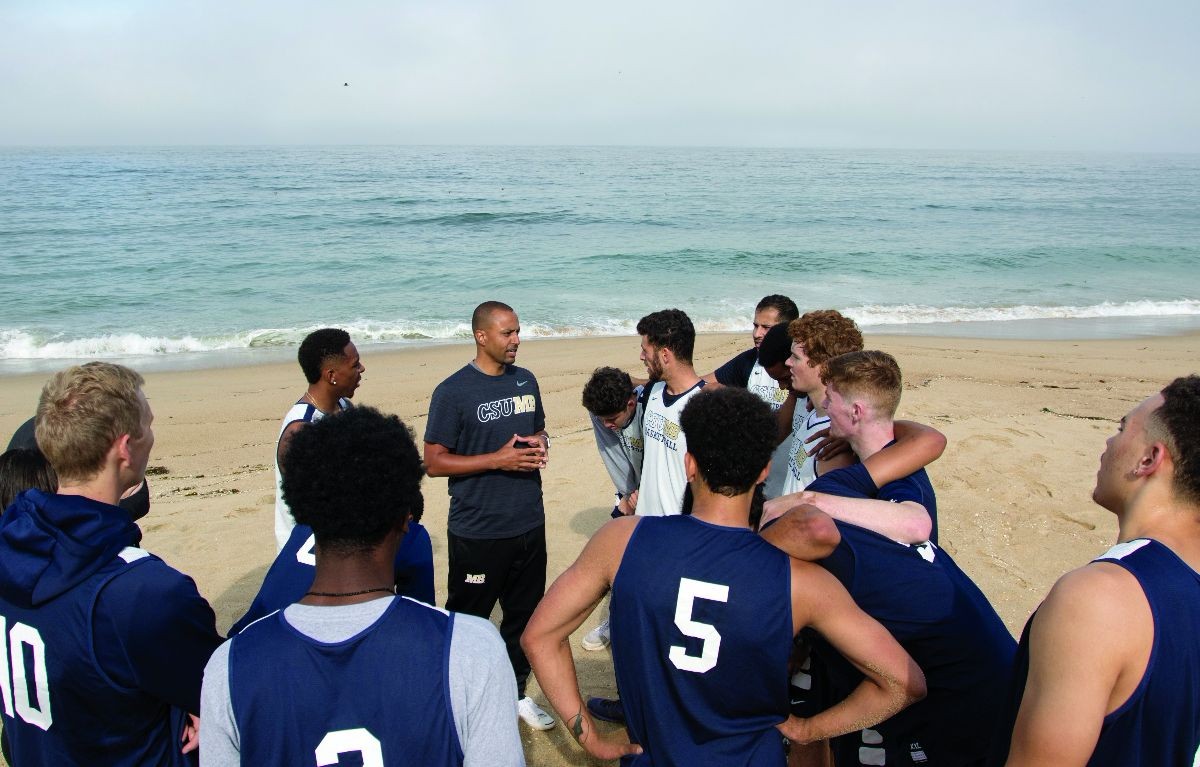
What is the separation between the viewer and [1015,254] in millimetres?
29422

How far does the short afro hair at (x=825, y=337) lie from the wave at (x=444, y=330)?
14677mm

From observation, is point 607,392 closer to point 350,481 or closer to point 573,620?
point 573,620

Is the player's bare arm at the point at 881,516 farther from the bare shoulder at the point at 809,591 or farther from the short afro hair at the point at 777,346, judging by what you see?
the short afro hair at the point at 777,346

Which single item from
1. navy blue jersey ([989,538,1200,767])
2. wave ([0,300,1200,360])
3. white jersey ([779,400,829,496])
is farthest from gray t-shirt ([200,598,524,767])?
wave ([0,300,1200,360])

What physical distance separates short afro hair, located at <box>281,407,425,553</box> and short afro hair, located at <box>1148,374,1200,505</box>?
2.02 m

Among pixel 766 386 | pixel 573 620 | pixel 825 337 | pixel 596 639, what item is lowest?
pixel 596 639

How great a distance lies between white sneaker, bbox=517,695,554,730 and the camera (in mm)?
4590

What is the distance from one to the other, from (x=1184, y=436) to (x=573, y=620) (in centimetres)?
183

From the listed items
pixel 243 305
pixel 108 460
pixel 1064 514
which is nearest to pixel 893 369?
pixel 108 460

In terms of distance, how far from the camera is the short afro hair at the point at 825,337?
4023 millimetres

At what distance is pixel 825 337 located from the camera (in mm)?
4027

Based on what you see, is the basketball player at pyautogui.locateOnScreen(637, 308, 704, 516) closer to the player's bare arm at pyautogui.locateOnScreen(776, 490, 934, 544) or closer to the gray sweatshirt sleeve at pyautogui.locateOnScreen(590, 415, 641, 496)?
the gray sweatshirt sleeve at pyautogui.locateOnScreen(590, 415, 641, 496)

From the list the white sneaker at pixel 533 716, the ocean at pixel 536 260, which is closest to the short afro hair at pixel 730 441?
the white sneaker at pixel 533 716

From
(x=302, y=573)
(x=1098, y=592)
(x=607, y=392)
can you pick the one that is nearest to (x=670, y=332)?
(x=607, y=392)
